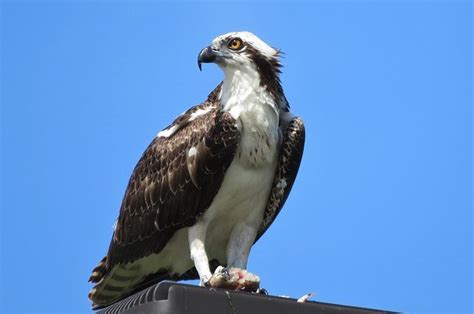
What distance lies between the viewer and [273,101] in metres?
8.66

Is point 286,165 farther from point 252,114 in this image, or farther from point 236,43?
point 236,43

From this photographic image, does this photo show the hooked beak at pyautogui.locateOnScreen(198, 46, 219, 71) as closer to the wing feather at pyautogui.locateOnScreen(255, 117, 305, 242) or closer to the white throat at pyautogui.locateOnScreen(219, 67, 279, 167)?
the white throat at pyautogui.locateOnScreen(219, 67, 279, 167)

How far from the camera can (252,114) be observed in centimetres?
848

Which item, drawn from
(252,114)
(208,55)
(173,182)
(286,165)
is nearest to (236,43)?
(208,55)

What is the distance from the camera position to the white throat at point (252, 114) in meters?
8.48

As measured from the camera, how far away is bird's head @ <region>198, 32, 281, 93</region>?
863 cm

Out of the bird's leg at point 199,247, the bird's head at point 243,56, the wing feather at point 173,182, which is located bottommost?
the bird's leg at point 199,247

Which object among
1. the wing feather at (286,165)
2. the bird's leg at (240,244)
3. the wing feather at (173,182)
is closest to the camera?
the wing feather at (173,182)

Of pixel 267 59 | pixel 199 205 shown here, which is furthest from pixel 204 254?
pixel 267 59

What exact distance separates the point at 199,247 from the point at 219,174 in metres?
0.75

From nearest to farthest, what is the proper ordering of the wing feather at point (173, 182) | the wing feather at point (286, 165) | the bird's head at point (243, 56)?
the wing feather at point (173, 182) → the bird's head at point (243, 56) → the wing feather at point (286, 165)

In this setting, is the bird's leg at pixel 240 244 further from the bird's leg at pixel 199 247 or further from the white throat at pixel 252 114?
the white throat at pixel 252 114

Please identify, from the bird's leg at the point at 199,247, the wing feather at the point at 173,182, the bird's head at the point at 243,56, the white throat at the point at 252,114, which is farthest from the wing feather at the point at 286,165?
the bird's leg at the point at 199,247

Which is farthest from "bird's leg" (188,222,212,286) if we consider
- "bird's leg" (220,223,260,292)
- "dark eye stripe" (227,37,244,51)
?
"dark eye stripe" (227,37,244,51)
